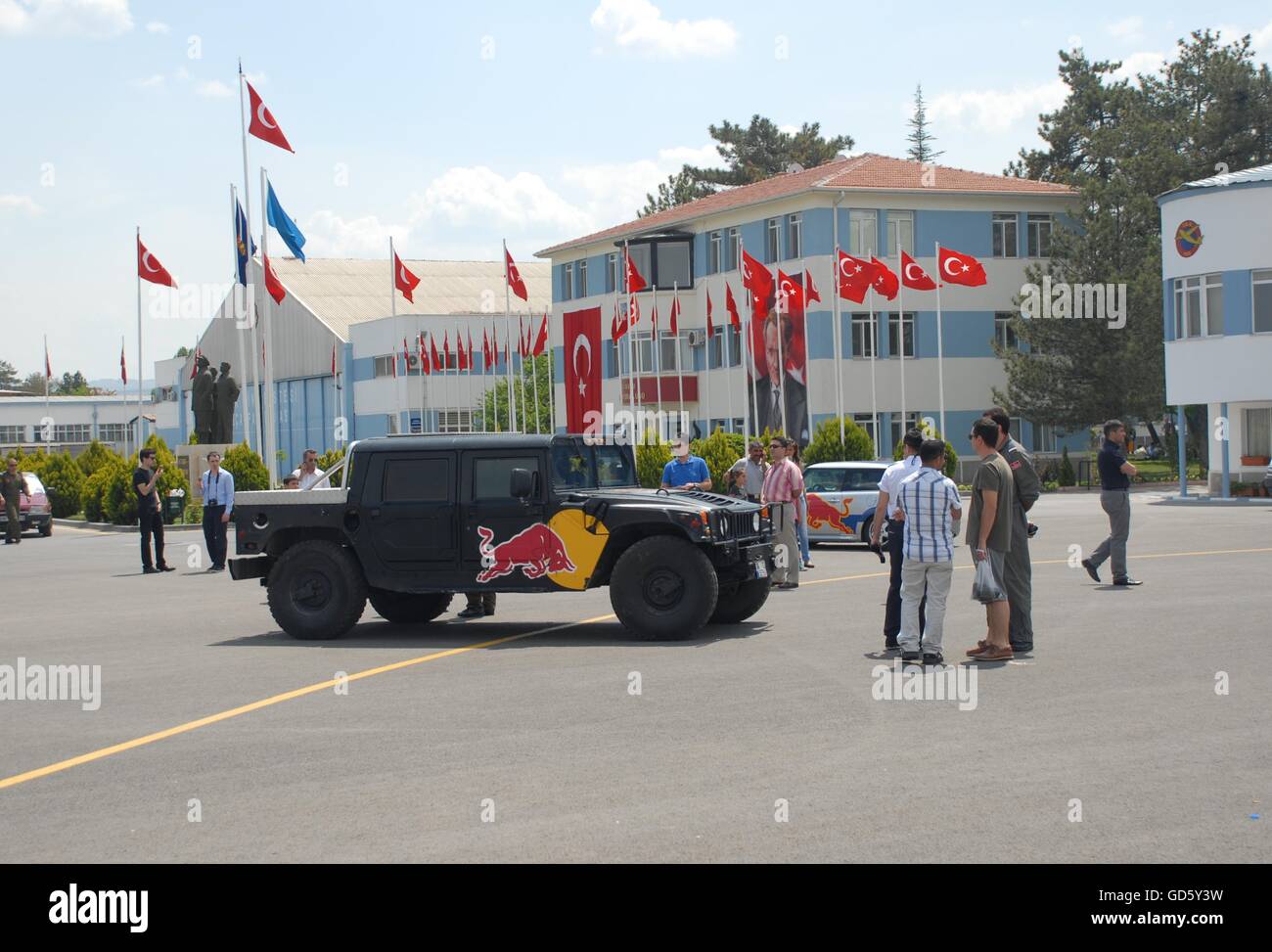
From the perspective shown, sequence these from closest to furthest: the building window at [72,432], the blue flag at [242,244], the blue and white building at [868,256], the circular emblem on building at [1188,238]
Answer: the circular emblem on building at [1188,238], the blue flag at [242,244], the blue and white building at [868,256], the building window at [72,432]

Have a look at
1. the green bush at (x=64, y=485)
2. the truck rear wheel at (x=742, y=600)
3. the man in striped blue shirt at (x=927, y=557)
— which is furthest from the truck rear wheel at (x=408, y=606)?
the green bush at (x=64, y=485)

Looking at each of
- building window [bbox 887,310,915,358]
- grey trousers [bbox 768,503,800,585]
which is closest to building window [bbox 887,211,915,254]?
building window [bbox 887,310,915,358]

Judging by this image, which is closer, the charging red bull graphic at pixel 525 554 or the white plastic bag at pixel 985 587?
the white plastic bag at pixel 985 587

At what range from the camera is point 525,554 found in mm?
14594

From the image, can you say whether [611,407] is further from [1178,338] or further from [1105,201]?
[1178,338]

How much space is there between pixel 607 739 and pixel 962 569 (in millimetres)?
12886

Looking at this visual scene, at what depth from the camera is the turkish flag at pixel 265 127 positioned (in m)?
35.8

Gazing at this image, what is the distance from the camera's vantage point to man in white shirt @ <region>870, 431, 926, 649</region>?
1297 centimetres

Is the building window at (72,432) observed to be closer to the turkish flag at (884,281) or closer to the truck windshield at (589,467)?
the turkish flag at (884,281)

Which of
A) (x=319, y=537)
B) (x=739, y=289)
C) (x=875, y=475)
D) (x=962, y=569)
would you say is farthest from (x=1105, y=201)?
(x=319, y=537)

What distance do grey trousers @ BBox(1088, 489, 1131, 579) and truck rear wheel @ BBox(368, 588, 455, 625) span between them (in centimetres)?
758

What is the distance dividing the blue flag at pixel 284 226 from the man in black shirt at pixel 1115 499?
83.2 ft

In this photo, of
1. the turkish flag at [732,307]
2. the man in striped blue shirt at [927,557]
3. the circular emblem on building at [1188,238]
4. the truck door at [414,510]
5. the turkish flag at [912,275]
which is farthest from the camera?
the turkish flag at [732,307]

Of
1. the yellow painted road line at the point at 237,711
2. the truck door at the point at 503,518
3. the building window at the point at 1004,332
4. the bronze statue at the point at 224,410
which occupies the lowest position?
the yellow painted road line at the point at 237,711
